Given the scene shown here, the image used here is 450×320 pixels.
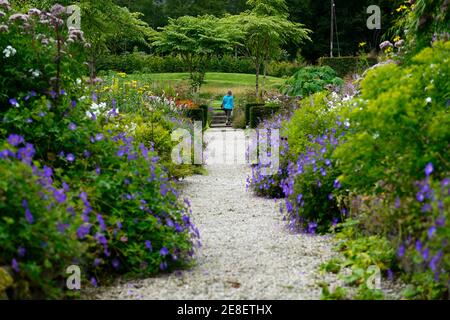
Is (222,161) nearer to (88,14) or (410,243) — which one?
(410,243)

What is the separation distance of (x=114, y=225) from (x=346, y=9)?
41.5 meters

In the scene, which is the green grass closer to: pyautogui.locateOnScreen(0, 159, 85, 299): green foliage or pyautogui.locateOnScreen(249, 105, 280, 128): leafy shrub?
pyautogui.locateOnScreen(249, 105, 280, 128): leafy shrub

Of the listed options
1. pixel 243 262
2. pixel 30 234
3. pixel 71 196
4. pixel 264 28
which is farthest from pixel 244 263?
pixel 264 28

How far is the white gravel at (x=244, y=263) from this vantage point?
10.8 feet

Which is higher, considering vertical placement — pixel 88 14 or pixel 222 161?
pixel 88 14

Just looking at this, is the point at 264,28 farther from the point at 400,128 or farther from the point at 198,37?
the point at 400,128

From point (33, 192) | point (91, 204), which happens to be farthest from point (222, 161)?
point (33, 192)

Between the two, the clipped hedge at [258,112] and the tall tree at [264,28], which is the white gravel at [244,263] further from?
the tall tree at [264,28]

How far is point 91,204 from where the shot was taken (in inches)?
142

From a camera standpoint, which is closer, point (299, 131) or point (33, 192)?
point (33, 192)

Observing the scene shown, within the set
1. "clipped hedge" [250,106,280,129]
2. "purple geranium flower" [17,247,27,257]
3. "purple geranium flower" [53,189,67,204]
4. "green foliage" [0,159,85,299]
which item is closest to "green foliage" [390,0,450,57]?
"purple geranium flower" [53,189,67,204]

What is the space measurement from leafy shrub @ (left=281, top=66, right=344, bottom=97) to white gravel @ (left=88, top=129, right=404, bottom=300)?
789cm

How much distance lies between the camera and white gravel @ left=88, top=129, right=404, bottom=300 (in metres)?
3.30

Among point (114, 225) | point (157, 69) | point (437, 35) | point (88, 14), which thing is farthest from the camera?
point (157, 69)
